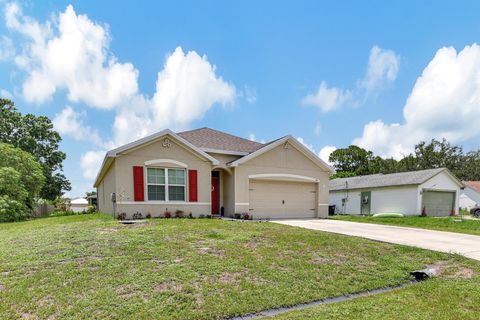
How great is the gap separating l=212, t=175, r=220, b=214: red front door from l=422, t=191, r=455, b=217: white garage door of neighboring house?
15.1 meters

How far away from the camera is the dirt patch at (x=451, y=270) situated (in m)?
5.32

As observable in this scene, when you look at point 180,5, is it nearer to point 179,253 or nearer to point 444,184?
point 179,253

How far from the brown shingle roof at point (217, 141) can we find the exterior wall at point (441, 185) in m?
12.6

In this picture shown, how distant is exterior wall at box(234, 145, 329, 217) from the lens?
14469 mm

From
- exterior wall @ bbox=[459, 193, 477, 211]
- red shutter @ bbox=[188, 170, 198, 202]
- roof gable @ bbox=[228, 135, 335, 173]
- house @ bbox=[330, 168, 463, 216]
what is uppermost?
roof gable @ bbox=[228, 135, 335, 173]

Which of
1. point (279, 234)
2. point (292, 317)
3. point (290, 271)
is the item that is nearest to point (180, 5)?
point (279, 234)

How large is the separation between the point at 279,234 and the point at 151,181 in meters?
6.68

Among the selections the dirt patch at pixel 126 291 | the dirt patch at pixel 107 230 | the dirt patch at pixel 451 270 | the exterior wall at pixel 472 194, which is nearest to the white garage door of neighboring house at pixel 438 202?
the exterior wall at pixel 472 194

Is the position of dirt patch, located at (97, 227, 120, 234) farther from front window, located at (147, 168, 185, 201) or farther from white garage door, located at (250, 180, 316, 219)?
white garage door, located at (250, 180, 316, 219)

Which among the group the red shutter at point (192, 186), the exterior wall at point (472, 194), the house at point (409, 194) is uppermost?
the red shutter at point (192, 186)

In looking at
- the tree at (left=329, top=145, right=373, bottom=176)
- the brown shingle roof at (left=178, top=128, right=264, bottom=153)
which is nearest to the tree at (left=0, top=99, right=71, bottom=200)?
the brown shingle roof at (left=178, top=128, right=264, bottom=153)

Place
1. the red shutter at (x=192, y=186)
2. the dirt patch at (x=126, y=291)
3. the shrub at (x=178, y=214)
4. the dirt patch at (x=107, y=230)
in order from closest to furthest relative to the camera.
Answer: the dirt patch at (x=126, y=291) < the dirt patch at (x=107, y=230) < the shrub at (x=178, y=214) < the red shutter at (x=192, y=186)

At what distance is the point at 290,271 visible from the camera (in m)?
5.20

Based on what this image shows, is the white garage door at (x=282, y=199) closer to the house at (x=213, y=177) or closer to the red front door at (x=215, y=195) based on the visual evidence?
the house at (x=213, y=177)
